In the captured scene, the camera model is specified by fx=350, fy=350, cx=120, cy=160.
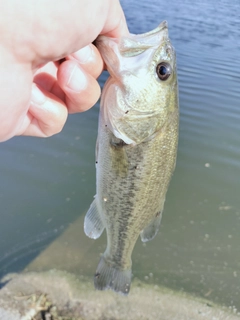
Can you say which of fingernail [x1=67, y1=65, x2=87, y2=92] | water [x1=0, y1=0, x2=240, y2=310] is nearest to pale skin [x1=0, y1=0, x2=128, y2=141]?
fingernail [x1=67, y1=65, x2=87, y2=92]

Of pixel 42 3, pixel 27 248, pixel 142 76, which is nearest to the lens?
pixel 42 3

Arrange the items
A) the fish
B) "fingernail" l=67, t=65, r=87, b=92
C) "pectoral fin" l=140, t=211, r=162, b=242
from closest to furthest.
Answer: "fingernail" l=67, t=65, r=87, b=92, the fish, "pectoral fin" l=140, t=211, r=162, b=242

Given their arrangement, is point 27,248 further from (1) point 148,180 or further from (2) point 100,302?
(1) point 148,180

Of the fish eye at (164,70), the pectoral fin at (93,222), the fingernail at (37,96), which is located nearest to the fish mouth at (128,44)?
→ the fish eye at (164,70)

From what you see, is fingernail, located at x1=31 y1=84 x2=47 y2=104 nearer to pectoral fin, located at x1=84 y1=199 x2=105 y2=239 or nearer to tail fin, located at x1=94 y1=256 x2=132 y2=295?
pectoral fin, located at x1=84 y1=199 x2=105 y2=239

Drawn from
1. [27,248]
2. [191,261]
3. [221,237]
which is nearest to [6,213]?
[27,248]
